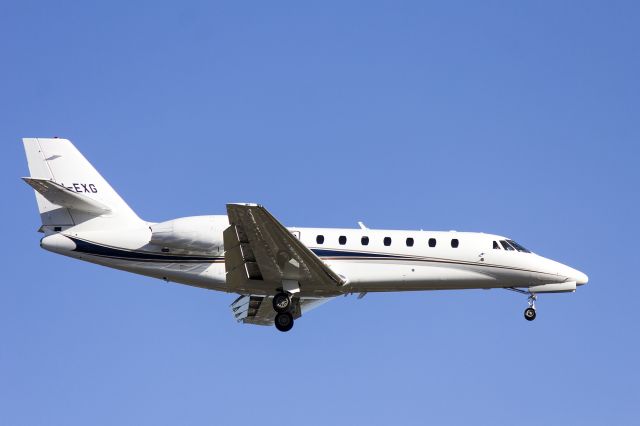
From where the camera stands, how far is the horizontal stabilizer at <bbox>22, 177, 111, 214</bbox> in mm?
27627

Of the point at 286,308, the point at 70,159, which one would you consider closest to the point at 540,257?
the point at 286,308

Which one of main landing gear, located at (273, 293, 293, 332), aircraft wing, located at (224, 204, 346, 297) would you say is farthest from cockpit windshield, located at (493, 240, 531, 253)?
main landing gear, located at (273, 293, 293, 332)

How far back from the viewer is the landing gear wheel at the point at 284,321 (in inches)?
1089

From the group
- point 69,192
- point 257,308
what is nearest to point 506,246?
point 257,308

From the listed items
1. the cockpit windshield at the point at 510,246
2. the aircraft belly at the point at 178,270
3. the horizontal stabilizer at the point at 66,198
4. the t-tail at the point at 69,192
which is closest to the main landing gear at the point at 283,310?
the aircraft belly at the point at 178,270

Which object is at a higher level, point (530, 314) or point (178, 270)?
point (178, 270)

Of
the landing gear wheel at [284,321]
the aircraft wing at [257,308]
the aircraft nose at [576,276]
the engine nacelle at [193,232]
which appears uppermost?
the engine nacelle at [193,232]

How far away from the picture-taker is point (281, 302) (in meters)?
27.4

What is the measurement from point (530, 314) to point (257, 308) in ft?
25.9

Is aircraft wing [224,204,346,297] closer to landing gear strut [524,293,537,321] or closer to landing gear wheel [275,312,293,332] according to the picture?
landing gear wheel [275,312,293,332]

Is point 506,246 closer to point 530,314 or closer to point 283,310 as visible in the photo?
point 530,314

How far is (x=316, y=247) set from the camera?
27.7 meters

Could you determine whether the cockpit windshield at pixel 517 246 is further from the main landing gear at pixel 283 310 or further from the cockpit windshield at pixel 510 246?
the main landing gear at pixel 283 310

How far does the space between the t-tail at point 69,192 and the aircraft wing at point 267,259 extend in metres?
3.59
